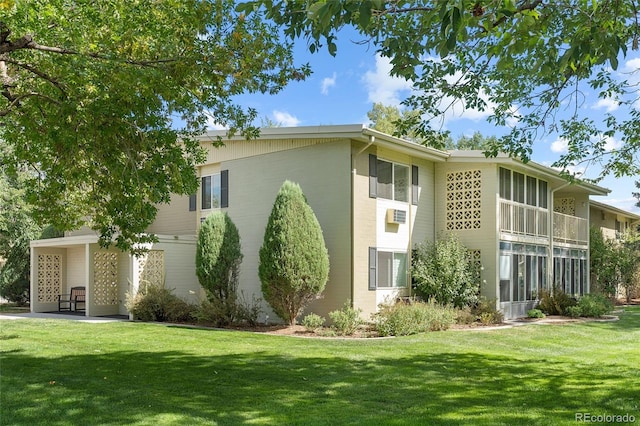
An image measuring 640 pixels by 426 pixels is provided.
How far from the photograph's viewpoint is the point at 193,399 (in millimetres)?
7344

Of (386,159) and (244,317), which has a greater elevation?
(386,159)

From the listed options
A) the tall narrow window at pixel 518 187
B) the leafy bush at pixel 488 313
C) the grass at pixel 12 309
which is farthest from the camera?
the grass at pixel 12 309

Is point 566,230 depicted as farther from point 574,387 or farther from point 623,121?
point 574,387

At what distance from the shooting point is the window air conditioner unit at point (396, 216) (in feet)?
59.2

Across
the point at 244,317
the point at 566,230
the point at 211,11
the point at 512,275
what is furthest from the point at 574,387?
the point at 566,230

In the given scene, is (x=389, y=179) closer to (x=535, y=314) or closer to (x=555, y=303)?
(x=535, y=314)

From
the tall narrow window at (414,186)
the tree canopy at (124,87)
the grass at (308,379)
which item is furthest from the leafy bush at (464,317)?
the tree canopy at (124,87)

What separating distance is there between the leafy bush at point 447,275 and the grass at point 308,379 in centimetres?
367

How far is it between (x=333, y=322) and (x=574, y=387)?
8590mm

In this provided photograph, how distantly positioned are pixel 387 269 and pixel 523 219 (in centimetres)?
622

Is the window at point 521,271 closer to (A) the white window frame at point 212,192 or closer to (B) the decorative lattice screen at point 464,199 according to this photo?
(B) the decorative lattice screen at point 464,199

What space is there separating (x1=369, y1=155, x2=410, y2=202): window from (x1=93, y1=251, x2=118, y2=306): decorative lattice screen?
34.0ft

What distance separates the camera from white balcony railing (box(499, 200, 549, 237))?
64.4ft

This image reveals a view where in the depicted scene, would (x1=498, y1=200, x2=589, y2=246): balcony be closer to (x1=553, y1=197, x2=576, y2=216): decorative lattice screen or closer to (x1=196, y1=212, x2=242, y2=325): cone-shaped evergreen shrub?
(x1=553, y1=197, x2=576, y2=216): decorative lattice screen
